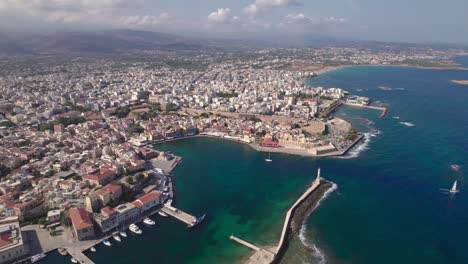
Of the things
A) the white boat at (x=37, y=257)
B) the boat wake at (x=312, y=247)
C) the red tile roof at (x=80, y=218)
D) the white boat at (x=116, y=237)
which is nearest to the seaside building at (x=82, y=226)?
the red tile roof at (x=80, y=218)

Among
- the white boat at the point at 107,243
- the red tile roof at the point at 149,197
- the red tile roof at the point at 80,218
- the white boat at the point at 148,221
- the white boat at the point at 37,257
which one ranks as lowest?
the white boat at the point at 107,243

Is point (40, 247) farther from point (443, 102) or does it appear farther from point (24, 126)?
point (443, 102)

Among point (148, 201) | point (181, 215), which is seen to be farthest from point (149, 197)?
point (181, 215)

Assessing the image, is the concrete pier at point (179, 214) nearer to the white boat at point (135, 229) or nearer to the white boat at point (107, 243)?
the white boat at point (135, 229)

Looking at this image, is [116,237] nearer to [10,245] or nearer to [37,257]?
[37,257]

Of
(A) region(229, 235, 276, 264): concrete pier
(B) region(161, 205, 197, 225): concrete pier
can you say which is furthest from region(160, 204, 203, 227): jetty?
(A) region(229, 235, 276, 264): concrete pier

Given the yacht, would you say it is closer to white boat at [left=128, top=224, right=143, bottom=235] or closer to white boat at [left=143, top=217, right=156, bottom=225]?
white boat at [left=143, top=217, right=156, bottom=225]

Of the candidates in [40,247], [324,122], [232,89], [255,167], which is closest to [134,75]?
[232,89]
